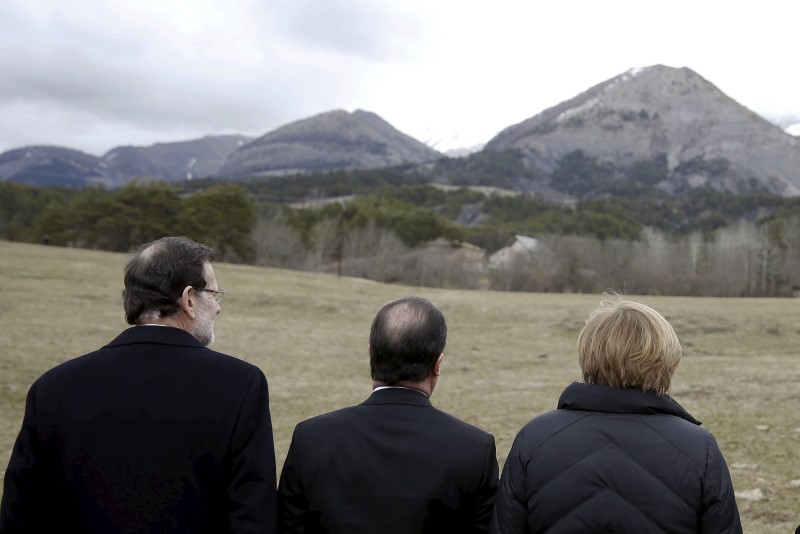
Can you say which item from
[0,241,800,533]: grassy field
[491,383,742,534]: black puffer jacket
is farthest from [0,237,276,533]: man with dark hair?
[0,241,800,533]: grassy field

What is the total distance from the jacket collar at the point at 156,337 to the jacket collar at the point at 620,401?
1.70 m

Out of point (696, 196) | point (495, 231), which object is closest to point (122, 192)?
point (495, 231)

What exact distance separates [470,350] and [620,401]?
70.7 ft

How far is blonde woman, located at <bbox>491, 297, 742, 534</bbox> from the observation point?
9.43ft

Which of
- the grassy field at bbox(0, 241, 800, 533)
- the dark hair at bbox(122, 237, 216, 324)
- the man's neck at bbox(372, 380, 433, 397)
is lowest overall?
the grassy field at bbox(0, 241, 800, 533)

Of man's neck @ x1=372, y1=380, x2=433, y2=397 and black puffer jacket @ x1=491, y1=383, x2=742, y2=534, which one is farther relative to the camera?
man's neck @ x1=372, y1=380, x2=433, y2=397

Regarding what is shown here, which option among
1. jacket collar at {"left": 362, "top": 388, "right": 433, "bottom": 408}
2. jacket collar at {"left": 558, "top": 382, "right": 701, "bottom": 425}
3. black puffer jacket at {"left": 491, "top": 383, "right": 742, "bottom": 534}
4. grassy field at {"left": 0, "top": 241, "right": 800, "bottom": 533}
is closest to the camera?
black puffer jacket at {"left": 491, "top": 383, "right": 742, "bottom": 534}

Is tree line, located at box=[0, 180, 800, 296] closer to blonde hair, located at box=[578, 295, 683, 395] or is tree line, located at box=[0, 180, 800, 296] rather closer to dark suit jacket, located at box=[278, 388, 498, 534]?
blonde hair, located at box=[578, 295, 683, 395]

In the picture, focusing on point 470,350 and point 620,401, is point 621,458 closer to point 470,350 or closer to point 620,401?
point 620,401

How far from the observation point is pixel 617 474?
2889 mm

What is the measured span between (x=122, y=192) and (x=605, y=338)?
7881 cm

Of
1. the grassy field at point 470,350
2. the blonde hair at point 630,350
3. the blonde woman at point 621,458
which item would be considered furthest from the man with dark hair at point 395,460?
the grassy field at point 470,350

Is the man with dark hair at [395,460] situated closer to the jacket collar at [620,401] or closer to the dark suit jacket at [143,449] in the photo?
the dark suit jacket at [143,449]

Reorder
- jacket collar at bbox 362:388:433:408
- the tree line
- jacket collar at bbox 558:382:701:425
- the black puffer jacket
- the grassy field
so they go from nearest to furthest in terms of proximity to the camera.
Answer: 1. the black puffer jacket
2. jacket collar at bbox 558:382:701:425
3. jacket collar at bbox 362:388:433:408
4. the grassy field
5. the tree line
